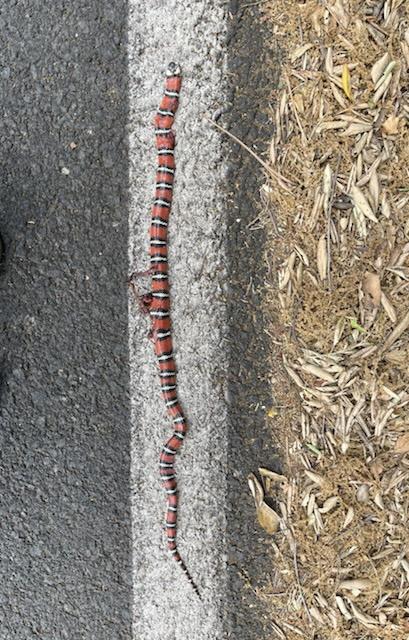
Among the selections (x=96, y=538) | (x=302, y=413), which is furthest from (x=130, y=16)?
(x=96, y=538)

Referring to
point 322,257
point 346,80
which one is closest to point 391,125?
point 346,80

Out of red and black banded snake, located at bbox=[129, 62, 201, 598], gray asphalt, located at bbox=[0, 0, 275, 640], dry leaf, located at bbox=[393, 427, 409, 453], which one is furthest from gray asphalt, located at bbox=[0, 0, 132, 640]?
dry leaf, located at bbox=[393, 427, 409, 453]

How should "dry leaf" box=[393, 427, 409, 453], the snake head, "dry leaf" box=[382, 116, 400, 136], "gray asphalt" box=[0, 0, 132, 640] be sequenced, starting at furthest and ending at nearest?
"gray asphalt" box=[0, 0, 132, 640]
the snake head
"dry leaf" box=[393, 427, 409, 453]
"dry leaf" box=[382, 116, 400, 136]

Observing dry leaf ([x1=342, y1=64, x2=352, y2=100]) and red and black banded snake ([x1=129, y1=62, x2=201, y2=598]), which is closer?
dry leaf ([x1=342, y1=64, x2=352, y2=100])

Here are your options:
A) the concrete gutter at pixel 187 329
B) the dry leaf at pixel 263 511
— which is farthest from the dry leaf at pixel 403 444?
the concrete gutter at pixel 187 329

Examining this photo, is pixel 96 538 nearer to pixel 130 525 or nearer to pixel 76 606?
pixel 130 525

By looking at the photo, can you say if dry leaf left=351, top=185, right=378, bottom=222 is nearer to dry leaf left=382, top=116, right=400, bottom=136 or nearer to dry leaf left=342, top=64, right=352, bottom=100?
dry leaf left=382, top=116, right=400, bottom=136
